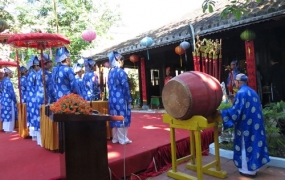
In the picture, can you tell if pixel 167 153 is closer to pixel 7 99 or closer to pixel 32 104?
pixel 32 104

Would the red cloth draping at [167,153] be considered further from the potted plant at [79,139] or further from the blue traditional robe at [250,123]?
the blue traditional robe at [250,123]

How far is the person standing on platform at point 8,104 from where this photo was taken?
5914mm

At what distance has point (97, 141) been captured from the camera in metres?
2.49

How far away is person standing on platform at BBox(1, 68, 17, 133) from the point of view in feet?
19.4

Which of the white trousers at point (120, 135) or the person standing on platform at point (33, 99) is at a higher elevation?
the person standing on platform at point (33, 99)

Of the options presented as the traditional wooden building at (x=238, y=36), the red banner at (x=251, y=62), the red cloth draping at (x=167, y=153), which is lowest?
the red cloth draping at (x=167, y=153)

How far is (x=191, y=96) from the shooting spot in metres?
2.63

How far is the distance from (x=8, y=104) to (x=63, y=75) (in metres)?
2.99

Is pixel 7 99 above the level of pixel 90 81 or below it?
below

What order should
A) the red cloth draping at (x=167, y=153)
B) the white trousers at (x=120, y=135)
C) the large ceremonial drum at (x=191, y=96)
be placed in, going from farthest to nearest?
the white trousers at (x=120, y=135), the red cloth draping at (x=167, y=153), the large ceremonial drum at (x=191, y=96)

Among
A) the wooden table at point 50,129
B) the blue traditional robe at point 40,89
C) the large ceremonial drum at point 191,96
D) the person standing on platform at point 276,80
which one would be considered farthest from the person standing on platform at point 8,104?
the person standing on platform at point 276,80

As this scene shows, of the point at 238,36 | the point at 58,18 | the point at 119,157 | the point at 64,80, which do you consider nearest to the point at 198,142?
the point at 119,157

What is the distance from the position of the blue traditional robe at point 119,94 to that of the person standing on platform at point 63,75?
61cm

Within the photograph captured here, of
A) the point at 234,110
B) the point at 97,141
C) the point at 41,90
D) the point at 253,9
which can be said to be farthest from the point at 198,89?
the point at 253,9
